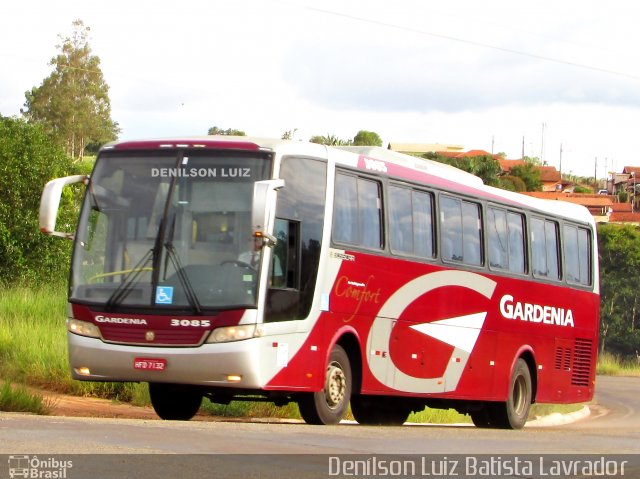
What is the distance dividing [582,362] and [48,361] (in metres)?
9.29

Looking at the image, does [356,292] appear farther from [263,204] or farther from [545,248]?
[545,248]

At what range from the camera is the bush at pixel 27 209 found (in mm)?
33250

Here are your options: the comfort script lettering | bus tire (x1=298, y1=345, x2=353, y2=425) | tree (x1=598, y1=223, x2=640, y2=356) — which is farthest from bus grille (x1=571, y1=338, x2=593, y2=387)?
tree (x1=598, y1=223, x2=640, y2=356)

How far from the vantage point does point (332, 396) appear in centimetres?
1467

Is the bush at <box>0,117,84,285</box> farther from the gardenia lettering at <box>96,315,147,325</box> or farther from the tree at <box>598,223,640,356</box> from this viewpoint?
the tree at <box>598,223,640,356</box>

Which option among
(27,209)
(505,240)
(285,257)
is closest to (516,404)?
(505,240)

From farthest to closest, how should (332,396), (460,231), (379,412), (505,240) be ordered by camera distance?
1. (505,240)
2. (379,412)
3. (460,231)
4. (332,396)

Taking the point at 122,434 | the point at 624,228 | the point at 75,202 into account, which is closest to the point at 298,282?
the point at 122,434

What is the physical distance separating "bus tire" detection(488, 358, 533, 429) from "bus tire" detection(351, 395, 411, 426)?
1629 millimetres

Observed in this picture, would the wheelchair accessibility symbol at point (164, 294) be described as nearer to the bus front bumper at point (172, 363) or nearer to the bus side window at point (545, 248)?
the bus front bumper at point (172, 363)

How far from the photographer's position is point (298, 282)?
550 inches

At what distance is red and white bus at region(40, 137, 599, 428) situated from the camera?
1338 cm

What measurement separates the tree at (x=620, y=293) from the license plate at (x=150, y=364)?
6113cm

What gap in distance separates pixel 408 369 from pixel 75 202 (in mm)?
24316
